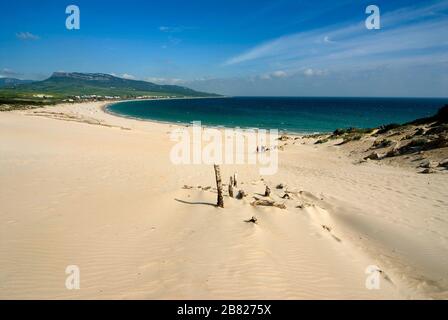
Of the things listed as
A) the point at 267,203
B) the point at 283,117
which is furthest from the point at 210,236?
the point at 283,117

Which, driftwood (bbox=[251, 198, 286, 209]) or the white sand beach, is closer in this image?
the white sand beach

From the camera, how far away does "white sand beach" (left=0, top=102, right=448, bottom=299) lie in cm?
591

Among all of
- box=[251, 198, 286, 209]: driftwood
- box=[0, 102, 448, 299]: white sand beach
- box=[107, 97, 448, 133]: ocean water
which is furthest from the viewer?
box=[107, 97, 448, 133]: ocean water

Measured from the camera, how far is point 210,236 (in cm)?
814

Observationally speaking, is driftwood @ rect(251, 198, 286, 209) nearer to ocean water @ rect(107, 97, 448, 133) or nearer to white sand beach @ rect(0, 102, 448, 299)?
white sand beach @ rect(0, 102, 448, 299)

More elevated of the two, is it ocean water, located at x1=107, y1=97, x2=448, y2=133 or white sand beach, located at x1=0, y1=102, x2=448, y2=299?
ocean water, located at x1=107, y1=97, x2=448, y2=133

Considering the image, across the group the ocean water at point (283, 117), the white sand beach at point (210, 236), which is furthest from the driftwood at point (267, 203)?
the ocean water at point (283, 117)

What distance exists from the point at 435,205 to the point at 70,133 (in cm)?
3287

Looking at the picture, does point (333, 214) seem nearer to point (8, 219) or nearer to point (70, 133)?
point (8, 219)

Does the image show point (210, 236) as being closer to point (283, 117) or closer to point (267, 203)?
point (267, 203)

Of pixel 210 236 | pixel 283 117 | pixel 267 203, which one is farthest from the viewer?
A: pixel 283 117

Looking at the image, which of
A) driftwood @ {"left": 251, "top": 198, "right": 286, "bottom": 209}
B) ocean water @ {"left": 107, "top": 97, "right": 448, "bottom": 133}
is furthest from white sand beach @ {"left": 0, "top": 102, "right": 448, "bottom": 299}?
ocean water @ {"left": 107, "top": 97, "right": 448, "bottom": 133}

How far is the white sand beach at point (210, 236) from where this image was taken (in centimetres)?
591
